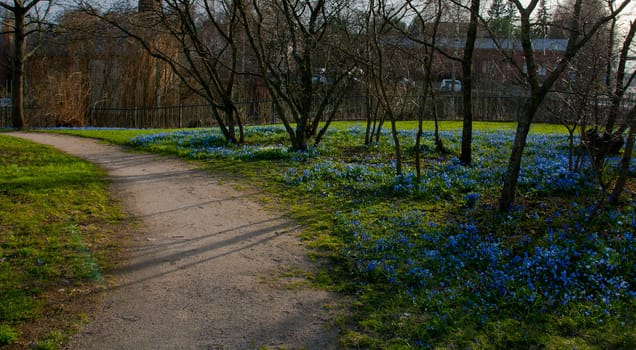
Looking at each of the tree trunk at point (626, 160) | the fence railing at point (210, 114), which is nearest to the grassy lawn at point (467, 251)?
the tree trunk at point (626, 160)

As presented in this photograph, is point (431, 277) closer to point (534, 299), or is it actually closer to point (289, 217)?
point (534, 299)

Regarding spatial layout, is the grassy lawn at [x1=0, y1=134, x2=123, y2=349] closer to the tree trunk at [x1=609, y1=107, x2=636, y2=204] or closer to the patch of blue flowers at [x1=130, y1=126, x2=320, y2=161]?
the patch of blue flowers at [x1=130, y1=126, x2=320, y2=161]

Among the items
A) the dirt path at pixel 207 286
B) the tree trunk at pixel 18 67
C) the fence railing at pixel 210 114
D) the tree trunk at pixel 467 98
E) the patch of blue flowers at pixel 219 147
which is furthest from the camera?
the fence railing at pixel 210 114

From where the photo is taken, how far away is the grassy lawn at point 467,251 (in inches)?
162

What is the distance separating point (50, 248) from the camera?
5625mm

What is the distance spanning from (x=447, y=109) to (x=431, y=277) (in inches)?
879

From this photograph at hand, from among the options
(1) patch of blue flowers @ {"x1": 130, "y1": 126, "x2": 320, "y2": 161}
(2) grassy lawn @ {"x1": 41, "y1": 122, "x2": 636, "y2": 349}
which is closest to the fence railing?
(1) patch of blue flowers @ {"x1": 130, "y1": 126, "x2": 320, "y2": 161}

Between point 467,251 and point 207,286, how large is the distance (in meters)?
2.77

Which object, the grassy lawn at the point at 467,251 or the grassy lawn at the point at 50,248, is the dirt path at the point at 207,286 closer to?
the grassy lawn at the point at 50,248

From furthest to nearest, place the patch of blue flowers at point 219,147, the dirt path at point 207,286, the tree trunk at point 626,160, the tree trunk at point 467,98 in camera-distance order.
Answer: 1. the patch of blue flowers at point 219,147
2. the tree trunk at point 467,98
3. the tree trunk at point 626,160
4. the dirt path at point 207,286

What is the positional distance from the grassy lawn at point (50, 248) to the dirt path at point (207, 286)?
9.0 inches

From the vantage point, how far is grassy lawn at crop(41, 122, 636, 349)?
4.12 metres

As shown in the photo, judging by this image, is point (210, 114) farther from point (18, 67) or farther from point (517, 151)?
point (517, 151)

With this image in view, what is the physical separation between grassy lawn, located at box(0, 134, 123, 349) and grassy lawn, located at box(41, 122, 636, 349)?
2.22 metres
